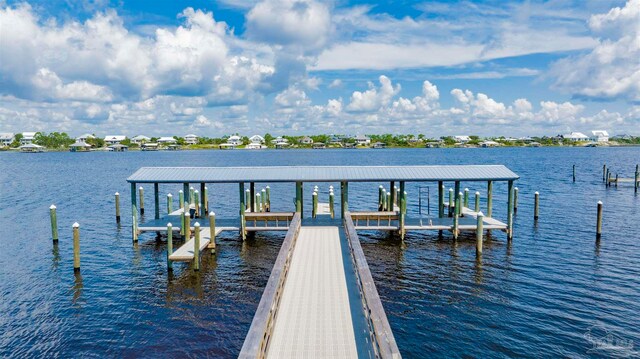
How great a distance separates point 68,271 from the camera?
24.2m

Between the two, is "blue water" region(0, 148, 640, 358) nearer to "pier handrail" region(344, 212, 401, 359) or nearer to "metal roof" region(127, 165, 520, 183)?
"pier handrail" region(344, 212, 401, 359)

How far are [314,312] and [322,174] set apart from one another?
16.1 meters

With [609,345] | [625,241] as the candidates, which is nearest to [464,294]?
[609,345]

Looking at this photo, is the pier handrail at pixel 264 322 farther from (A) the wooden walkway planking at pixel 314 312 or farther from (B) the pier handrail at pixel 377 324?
(B) the pier handrail at pixel 377 324

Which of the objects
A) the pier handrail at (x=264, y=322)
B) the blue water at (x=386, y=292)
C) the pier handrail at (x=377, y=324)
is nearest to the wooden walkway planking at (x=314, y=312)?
the pier handrail at (x=264, y=322)

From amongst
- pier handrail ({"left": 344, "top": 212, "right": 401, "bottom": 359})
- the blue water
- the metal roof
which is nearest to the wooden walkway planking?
pier handrail ({"left": 344, "top": 212, "right": 401, "bottom": 359})

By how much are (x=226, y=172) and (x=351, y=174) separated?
26.5ft

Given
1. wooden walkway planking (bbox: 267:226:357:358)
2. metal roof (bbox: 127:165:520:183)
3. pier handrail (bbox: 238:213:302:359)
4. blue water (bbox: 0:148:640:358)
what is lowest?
blue water (bbox: 0:148:640:358)

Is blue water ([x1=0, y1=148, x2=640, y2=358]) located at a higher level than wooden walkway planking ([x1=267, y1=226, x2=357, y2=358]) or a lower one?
lower

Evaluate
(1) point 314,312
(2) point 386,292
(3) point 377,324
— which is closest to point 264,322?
(3) point 377,324

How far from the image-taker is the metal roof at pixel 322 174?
92.9 ft

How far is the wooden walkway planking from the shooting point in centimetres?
1145

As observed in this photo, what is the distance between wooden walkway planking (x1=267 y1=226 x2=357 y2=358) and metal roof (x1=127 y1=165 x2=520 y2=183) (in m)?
9.05

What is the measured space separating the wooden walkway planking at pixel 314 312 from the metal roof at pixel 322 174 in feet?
29.7
